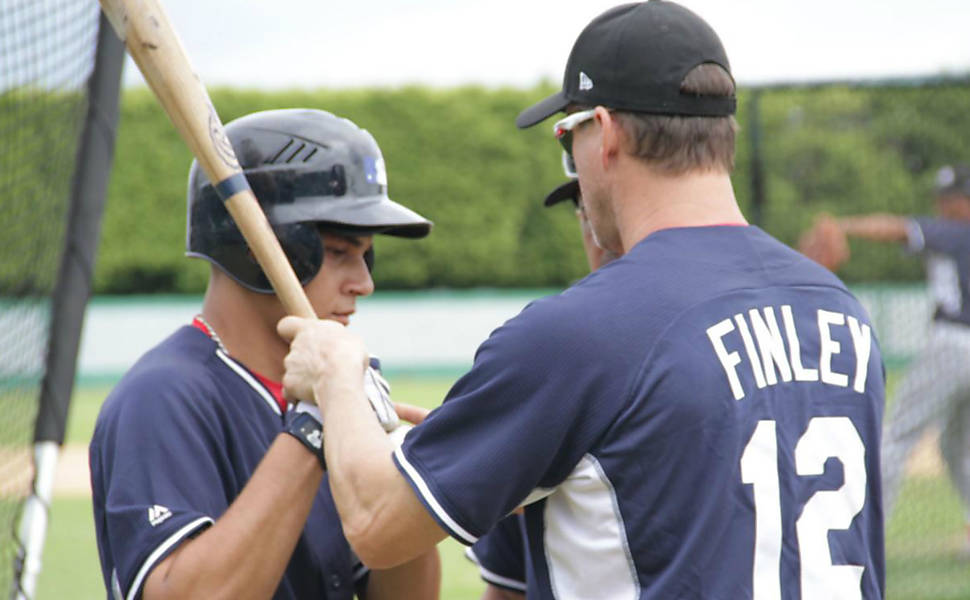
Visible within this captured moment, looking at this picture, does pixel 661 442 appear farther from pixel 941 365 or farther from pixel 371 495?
pixel 941 365

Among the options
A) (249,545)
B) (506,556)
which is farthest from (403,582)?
(249,545)

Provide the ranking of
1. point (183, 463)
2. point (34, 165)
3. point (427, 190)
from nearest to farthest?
1. point (183, 463)
2. point (34, 165)
3. point (427, 190)

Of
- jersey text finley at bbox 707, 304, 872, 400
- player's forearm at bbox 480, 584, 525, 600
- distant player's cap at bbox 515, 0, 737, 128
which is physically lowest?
player's forearm at bbox 480, 584, 525, 600

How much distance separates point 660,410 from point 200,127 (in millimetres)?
1114

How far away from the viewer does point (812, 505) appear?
6.72 feet

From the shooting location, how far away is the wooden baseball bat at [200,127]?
2314 millimetres

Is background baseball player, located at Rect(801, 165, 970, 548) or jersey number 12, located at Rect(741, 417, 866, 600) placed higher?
jersey number 12, located at Rect(741, 417, 866, 600)

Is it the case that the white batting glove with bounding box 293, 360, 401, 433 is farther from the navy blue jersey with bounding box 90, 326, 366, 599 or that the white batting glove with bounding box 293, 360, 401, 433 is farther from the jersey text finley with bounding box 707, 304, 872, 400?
the jersey text finley with bounding box 707, 304, 872, 400

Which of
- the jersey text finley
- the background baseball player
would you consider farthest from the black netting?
the background baseball player

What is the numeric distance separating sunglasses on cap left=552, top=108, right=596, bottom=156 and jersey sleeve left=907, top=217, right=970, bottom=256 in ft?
18.7

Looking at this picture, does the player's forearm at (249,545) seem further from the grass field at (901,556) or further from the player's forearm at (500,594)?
the grass field at (901,556)

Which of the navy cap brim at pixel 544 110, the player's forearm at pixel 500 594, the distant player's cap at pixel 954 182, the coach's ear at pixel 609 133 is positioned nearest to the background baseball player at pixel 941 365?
the distant player's cap at pixel 954 182

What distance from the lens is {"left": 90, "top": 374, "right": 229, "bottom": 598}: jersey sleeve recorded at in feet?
7.01

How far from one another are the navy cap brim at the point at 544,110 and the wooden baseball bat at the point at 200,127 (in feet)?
1.97
